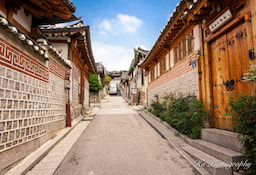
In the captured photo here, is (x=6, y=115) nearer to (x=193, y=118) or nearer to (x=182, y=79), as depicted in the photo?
(x=193, y=118)

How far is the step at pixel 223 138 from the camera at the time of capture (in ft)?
10.9

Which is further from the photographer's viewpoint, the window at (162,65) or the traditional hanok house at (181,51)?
the window at (162,65)

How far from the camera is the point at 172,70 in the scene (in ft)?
26.6

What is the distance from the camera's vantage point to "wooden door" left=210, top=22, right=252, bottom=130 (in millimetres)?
3660

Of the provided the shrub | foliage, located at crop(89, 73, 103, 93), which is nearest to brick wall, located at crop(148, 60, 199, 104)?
the shrub

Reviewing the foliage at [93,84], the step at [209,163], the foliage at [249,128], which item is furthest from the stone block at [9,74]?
the foliage at [93,84]

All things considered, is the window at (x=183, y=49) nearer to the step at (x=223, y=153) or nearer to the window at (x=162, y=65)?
the window at (x=162, y=65)

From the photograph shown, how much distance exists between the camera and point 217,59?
464 centimetres

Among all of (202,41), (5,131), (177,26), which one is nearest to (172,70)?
(177,26)

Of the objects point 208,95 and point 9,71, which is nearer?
point 9,71

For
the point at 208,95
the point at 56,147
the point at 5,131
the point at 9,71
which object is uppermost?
the point at 9,71

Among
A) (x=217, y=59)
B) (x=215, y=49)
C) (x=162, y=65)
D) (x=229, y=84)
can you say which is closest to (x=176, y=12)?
(x=215, y=49)

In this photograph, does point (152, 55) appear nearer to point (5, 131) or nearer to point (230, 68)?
point (230, 68)

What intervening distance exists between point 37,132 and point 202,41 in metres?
5.99
